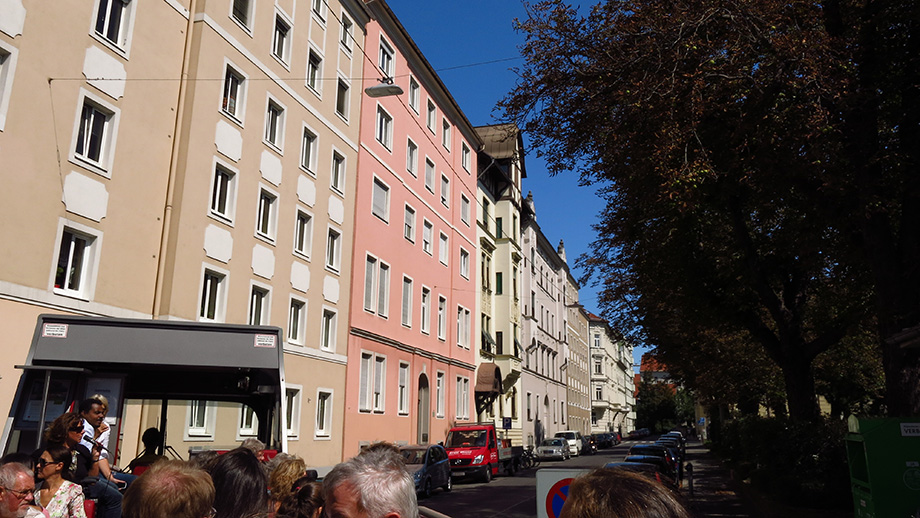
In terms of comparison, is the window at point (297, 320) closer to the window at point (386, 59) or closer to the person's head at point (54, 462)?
the window at point (386, 59)

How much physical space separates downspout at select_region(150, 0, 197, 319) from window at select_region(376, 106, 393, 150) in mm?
12056

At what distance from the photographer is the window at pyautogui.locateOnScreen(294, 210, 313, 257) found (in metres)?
24.1

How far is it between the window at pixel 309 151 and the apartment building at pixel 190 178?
0.07 metres

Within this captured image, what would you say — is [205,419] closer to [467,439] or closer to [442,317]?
[467,439]

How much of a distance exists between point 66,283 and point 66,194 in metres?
1.95

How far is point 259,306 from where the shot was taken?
854 inches

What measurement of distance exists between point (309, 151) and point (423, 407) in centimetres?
1454

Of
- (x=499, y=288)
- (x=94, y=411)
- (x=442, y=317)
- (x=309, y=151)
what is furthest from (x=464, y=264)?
(x=94, y=411)

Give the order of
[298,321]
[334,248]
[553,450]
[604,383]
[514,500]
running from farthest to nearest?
[604,383] → [553,450] → [334,248] → [298,321] → [514,500]

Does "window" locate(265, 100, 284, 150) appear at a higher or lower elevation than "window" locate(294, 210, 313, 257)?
higher

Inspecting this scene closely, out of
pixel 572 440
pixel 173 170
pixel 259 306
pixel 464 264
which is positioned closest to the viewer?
pixel 173 170

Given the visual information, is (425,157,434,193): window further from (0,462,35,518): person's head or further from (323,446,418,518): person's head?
(323,446,418,518): person's head

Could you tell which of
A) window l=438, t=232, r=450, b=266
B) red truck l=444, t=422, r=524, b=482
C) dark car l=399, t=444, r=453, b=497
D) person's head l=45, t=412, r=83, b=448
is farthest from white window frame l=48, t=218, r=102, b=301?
window l=438, t=232, r=450, b=266

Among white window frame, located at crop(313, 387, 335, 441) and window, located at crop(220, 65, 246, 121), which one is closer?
window, located at crop(220, 65, 246, 121)
